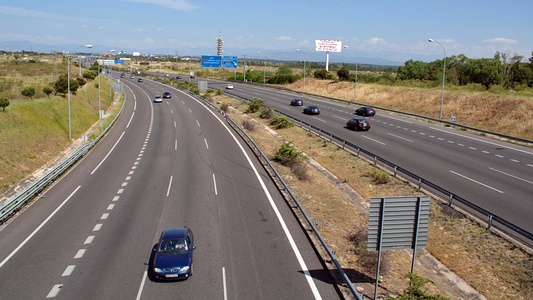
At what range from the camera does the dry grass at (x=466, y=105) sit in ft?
147

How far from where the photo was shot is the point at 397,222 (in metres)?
11.7

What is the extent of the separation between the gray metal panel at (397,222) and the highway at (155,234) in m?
2.16

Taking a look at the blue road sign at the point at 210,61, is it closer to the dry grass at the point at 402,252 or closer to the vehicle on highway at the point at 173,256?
the dry grass at the point at 402,252

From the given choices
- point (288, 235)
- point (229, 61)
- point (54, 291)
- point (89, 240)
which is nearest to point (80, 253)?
point (89, 240)

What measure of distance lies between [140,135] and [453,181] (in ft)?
91.6

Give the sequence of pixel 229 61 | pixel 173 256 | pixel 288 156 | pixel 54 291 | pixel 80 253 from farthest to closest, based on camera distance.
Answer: pixel 229 61 → pixel 288 156 → pixel 80 253 → pixel 173 256 → pixel 54 291

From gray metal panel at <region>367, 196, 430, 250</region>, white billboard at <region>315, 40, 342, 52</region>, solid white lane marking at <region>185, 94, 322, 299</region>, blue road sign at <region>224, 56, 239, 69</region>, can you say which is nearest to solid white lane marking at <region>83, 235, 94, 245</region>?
solid white lane marking at <region>185, 94, 322, 299</region>

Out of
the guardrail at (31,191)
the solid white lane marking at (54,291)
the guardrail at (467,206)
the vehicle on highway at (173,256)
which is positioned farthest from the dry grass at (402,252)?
the guardrail at (31,191)

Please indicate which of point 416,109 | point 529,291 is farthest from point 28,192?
point 416,109

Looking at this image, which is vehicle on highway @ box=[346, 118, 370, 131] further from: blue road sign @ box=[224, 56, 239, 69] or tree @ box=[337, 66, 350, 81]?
blue road sign @ box=[224, 56, 239, 69]

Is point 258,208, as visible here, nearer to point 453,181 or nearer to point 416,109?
point 453,181

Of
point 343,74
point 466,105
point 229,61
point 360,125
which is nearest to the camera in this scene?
point 360,125

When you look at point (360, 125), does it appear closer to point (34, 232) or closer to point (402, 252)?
point (402, 252)

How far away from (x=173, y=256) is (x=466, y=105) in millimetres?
50179
